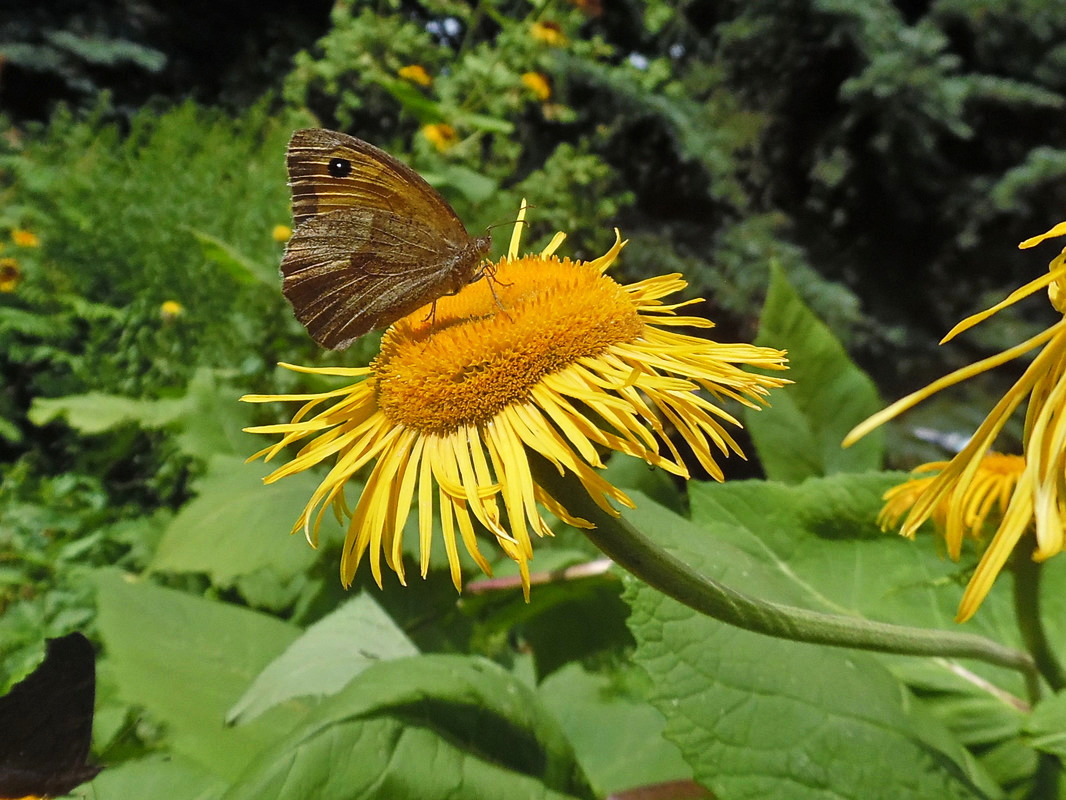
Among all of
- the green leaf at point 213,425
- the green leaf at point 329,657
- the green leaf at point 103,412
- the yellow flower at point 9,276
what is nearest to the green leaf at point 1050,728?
the green leaf at point 329,657

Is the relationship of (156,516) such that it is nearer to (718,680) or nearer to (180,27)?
(718,680)

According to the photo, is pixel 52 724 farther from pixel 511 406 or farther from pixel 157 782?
pixel 511 406

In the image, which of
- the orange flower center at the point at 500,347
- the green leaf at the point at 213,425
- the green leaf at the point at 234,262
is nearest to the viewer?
the orange flower center at the point at 500,347

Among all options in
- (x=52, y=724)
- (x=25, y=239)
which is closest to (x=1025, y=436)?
(x=52, y=724)

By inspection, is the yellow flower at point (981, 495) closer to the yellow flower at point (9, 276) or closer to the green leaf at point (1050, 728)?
the green leaf at point (1050, 728)

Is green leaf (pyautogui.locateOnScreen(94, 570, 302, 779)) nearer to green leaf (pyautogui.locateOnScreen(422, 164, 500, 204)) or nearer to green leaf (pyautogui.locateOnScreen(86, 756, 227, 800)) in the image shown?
green leaf (pyautogui.locateOnScreen(86, 756, 227, 800))

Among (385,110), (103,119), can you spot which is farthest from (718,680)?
(103,119)

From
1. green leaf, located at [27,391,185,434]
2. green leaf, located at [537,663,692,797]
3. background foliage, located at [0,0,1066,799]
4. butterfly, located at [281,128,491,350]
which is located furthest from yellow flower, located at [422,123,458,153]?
green leaf, located at [537,663,692,797]
